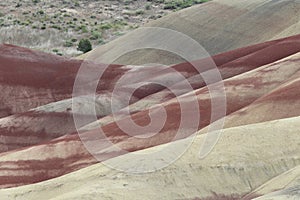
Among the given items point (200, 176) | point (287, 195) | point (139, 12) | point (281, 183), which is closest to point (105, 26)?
point (139, 12)

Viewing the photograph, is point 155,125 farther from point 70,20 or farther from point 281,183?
point 70,20

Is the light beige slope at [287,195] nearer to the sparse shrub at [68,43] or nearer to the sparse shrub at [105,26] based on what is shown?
the sparse shrub at [68,43]

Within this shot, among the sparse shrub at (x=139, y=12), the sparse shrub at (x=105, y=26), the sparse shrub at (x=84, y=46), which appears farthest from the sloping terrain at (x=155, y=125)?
the sparse shrub at (x=139, y=12)

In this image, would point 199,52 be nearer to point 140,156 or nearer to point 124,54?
point 124,54

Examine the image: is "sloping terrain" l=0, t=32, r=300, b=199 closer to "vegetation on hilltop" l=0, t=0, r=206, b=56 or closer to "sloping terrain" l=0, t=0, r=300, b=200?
"sloping terrain" l=0, t=0, r=300, b=200

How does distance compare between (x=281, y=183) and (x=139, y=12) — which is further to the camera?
(x=139, y=12)

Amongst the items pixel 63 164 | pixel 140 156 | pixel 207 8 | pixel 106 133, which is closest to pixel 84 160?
pixel 63 164
